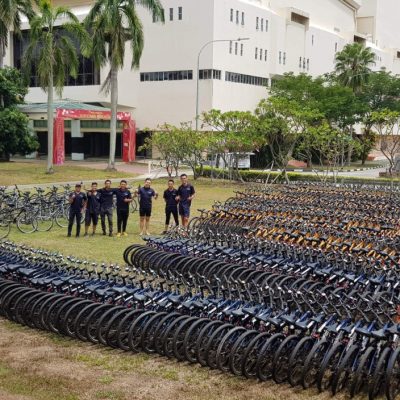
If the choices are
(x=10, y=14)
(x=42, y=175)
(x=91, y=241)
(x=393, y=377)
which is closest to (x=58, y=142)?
(x=42, y=175)

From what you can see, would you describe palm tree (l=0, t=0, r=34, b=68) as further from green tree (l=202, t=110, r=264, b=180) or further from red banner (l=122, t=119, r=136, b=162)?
red banner (l=122, t=119, r=136, b=162)

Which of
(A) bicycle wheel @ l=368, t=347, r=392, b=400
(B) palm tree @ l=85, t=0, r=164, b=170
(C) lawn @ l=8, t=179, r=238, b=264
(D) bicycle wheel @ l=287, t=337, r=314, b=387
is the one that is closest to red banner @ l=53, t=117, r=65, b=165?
(B) palm tree @ l=85, t=0, r=164, b=170

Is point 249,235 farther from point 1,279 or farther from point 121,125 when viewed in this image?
point 121,125

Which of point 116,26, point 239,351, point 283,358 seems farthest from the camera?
point 116,26

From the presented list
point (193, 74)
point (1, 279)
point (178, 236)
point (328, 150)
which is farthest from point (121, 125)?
point (1, 279)

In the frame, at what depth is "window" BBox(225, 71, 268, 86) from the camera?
48438mm

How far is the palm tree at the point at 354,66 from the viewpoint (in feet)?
181

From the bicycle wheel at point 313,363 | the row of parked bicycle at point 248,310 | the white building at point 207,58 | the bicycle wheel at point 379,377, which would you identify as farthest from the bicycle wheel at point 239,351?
the white building at point 207,58

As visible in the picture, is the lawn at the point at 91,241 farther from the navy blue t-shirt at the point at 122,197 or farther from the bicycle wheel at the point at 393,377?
the bicycle wheel at the point at 393,377

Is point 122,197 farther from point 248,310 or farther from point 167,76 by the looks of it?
point 167,76

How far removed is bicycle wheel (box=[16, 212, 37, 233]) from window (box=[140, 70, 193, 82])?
3265cm

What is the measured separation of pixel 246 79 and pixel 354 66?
38.9ft

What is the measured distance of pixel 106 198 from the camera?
53.9 ft

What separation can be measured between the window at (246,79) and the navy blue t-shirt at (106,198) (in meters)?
33.2
